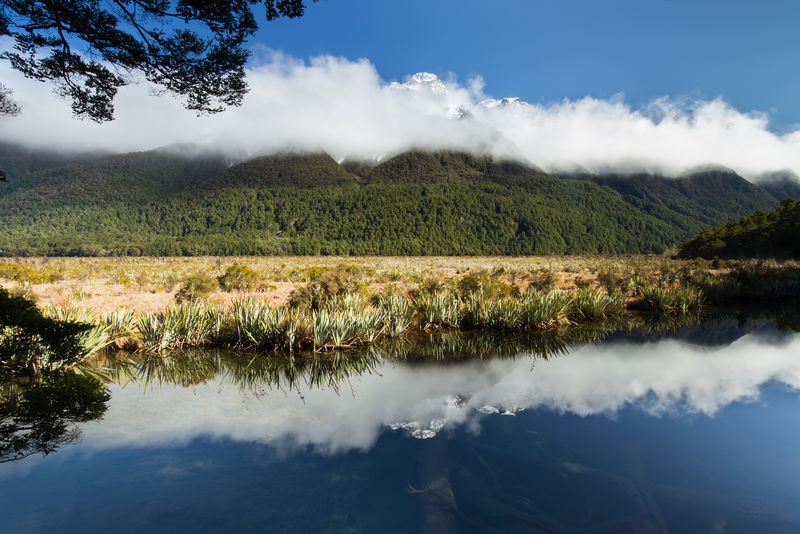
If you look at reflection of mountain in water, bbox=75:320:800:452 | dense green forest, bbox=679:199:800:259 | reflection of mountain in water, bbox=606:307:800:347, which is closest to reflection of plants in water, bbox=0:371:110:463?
reflection of mountain in water, bbox=75:320:800:452

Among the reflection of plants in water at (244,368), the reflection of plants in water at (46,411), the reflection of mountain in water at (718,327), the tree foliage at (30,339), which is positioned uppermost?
the tree foliage at (30,339)

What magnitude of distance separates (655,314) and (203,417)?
1433cm

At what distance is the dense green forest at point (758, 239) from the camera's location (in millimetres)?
33938

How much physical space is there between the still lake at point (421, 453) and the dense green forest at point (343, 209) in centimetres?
9355

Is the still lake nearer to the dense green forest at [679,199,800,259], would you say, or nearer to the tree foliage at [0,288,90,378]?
the tree foliage at [0,288,90,378]

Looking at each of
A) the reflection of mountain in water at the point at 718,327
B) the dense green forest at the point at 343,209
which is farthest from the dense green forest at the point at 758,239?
the dense green forest at the point at 343,209

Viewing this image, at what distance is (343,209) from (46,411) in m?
140

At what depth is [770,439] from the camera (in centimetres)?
481

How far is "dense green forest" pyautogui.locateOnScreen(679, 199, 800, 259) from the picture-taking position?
33938 mm

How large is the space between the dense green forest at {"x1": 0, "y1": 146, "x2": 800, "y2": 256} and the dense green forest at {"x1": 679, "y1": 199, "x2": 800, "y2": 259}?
6742 cm

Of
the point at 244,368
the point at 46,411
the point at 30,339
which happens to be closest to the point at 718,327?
the point at 244,368

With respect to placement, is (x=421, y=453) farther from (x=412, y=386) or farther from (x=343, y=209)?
(x=343, y=209)

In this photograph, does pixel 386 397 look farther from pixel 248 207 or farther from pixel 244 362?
pixel 248 207

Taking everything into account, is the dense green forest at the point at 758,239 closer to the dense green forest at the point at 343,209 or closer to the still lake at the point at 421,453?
the still lake at the point at 421,453
